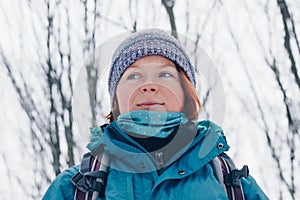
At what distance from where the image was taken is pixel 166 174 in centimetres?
151

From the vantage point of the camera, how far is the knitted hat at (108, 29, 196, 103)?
1774 mm

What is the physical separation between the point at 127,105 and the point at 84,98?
0.85 feet

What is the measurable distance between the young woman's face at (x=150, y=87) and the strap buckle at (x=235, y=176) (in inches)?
13.0

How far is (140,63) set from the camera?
1.75 m

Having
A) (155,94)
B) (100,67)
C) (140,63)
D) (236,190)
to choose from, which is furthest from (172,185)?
(100,67)

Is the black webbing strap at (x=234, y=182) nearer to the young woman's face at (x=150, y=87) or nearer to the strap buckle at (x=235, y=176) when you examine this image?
the strap buckle at (x=235, y=176)

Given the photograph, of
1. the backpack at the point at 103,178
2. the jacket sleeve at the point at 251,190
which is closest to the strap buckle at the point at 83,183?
the backpack at the point at 103,178

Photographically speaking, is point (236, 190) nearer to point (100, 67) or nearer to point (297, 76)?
point (100, 67)

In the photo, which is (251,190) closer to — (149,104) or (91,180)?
(149,104)

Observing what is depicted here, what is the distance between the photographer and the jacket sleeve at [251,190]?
1644 millimetres

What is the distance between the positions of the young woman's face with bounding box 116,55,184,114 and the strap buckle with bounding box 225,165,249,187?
330mm

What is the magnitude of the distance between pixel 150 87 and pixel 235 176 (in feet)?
1.54

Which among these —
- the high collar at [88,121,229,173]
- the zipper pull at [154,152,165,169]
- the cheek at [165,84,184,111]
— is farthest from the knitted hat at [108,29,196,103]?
the zipper pull at [154,152,165,169]

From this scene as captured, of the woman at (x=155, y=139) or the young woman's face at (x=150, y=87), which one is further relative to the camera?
the young woman's face at (x=150, y=87)
